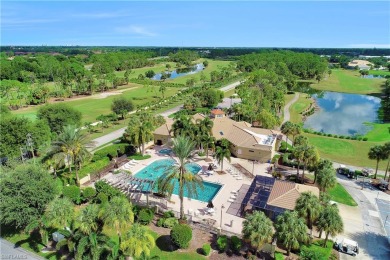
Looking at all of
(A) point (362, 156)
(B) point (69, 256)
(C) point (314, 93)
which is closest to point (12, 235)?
(B) point (69, 256)

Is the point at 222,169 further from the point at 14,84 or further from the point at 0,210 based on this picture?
the point at 14,84

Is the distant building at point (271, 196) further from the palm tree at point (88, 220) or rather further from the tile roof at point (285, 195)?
the palm tree at point (88, 220)

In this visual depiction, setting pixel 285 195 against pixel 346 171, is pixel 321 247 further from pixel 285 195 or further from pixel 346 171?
pixel 346 171

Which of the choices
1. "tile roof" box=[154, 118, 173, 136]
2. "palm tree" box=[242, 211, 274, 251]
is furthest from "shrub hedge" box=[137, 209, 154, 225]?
"tile roof" box=[154, 118, 173, 136]

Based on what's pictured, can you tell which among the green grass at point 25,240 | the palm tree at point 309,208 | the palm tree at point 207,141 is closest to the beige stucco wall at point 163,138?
the palm tree at point 207,141

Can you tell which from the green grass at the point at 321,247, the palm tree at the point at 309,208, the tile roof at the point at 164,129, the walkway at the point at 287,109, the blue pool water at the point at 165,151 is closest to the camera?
the green grass at the point at 321,247

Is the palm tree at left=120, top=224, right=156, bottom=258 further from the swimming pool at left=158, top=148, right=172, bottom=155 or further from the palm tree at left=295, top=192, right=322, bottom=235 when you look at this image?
the swimming pool at left=158, top=148, right=172, bottom=155
